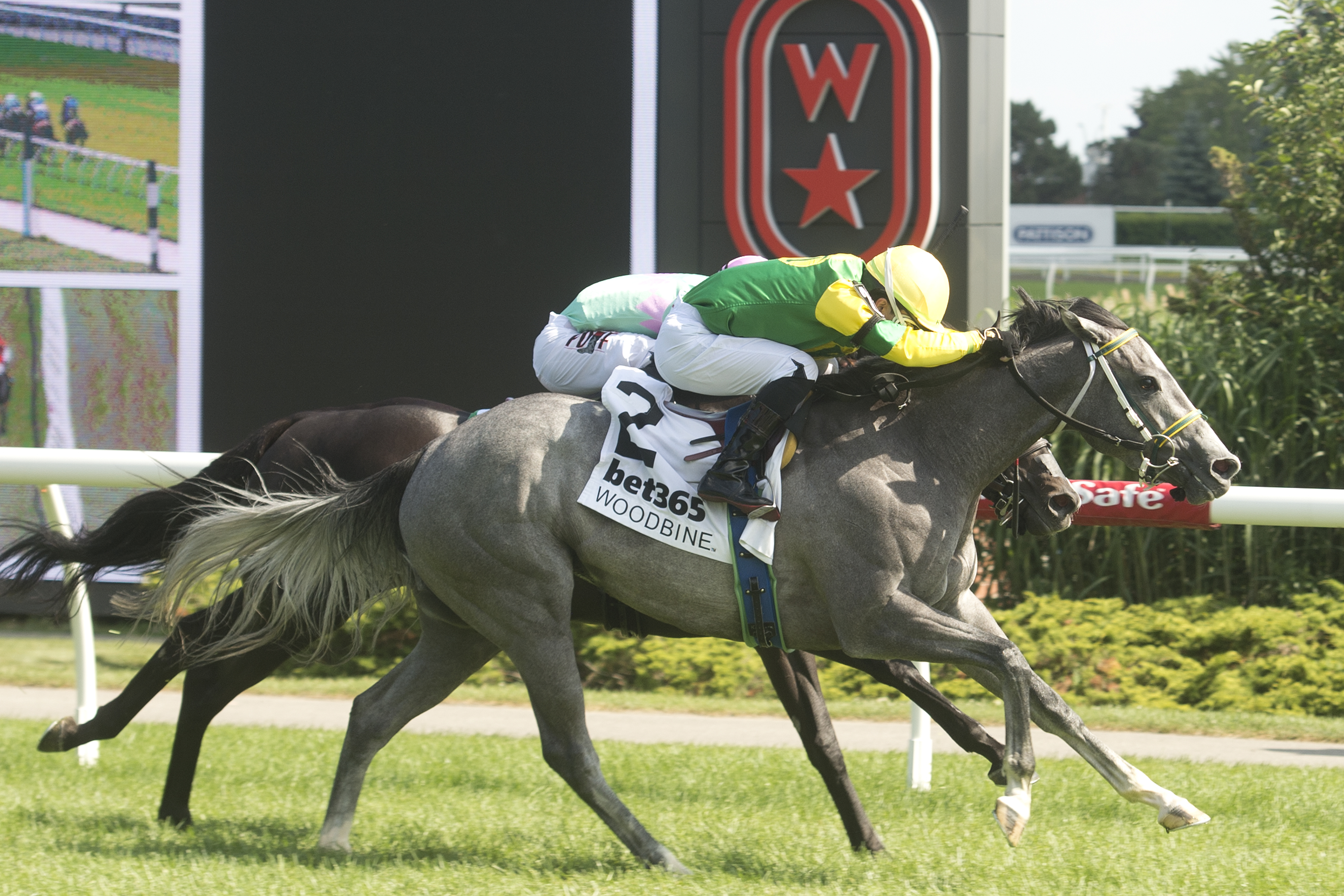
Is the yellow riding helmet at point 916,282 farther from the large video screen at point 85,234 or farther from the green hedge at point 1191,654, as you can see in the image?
the large video screen at point 85,234

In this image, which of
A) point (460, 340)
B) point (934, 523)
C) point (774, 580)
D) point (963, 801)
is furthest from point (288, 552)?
point (460, 340)

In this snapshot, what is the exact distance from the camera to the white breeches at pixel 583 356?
14.5 ft

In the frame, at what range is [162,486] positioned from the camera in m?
5.32

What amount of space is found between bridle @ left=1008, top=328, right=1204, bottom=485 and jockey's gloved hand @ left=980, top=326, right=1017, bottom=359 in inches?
2.6

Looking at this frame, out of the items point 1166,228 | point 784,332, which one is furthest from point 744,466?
point 1166,228

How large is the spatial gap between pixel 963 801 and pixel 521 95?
4.92m

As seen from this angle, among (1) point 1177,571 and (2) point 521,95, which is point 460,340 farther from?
(1) point 1177,571

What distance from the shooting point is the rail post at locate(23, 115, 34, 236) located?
27.7 feet

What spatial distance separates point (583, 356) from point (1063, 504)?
1.59 metres

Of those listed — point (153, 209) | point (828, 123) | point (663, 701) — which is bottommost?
point (663, 701)

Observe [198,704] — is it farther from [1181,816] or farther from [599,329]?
[1181,816]

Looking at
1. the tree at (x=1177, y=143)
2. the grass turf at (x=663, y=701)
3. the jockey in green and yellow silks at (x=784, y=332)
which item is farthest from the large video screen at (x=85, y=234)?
the tree at (x=1177, y=143)

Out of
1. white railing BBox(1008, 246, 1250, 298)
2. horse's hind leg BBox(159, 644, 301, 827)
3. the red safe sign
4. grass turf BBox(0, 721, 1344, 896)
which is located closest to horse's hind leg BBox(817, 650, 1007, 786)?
grass turf BBox(0, 721, 1344, 896)

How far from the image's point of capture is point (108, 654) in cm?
862
